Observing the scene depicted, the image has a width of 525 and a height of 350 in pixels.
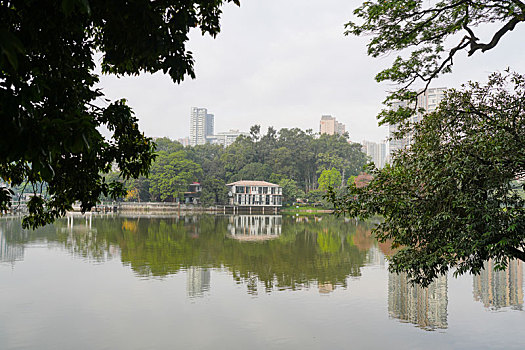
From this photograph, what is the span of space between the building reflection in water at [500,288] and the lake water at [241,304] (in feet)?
0.10

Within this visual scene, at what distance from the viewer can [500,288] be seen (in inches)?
413

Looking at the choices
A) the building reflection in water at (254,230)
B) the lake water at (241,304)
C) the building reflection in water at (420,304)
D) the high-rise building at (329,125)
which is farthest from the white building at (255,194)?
the high-rise building at (329,125)

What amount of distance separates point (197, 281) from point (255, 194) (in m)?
41.3

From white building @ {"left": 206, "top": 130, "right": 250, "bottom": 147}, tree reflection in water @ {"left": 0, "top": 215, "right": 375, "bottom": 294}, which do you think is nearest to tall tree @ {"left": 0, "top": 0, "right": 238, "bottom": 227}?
tree reflection in water @ {"left": 0, "top": 215, "right": 375, "bottom": 294}

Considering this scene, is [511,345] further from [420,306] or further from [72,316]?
[72,316]

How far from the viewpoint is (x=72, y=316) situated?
8172mm

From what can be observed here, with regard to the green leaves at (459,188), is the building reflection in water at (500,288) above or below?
below

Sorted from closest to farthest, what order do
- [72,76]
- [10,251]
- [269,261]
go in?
1. [72,76]
2. [269,261]
3. [10,251]

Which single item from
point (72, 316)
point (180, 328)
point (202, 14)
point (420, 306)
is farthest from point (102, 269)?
point (202, 14)

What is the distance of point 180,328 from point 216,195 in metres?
44.1

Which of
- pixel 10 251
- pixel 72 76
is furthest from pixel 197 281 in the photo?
pixel 10 251

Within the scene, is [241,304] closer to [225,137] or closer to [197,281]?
[197,281]

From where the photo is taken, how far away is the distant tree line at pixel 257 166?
50812 mm

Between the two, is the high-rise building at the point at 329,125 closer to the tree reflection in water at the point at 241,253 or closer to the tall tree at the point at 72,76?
the tree reflection in water at the point at 241,253
